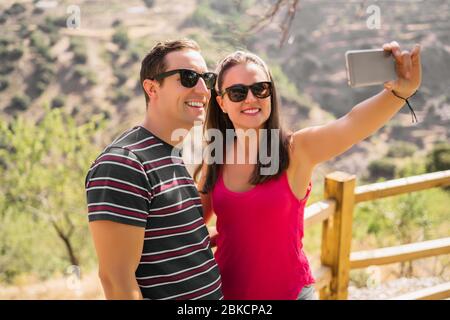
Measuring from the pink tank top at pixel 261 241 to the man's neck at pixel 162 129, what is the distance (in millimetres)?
248

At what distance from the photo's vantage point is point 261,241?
4.69 feet

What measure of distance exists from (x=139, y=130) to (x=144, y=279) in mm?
333

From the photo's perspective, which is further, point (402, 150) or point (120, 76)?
point (120, 76)

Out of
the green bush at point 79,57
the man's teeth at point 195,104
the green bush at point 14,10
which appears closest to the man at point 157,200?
the man's teeth at point 195,104

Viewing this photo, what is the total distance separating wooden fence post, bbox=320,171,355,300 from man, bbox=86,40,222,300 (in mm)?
969

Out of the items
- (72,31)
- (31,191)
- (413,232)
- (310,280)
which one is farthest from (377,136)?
(310,280)

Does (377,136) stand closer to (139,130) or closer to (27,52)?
(27,52)

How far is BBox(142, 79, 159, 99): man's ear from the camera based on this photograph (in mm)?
1336

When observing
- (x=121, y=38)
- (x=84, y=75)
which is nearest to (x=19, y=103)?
(x=84, y=75)

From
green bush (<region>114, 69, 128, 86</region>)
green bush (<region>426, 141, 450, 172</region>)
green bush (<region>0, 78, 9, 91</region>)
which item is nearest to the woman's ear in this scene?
green bush (<region>426, 141, 450, 172</region>)

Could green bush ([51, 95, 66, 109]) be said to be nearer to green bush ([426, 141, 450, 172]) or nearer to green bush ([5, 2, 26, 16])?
green bush ([5, 2, 26, 16])

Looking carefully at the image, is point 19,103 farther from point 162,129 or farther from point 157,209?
point 157,209

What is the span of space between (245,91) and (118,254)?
22.7 inches

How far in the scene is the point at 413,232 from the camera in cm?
1155
